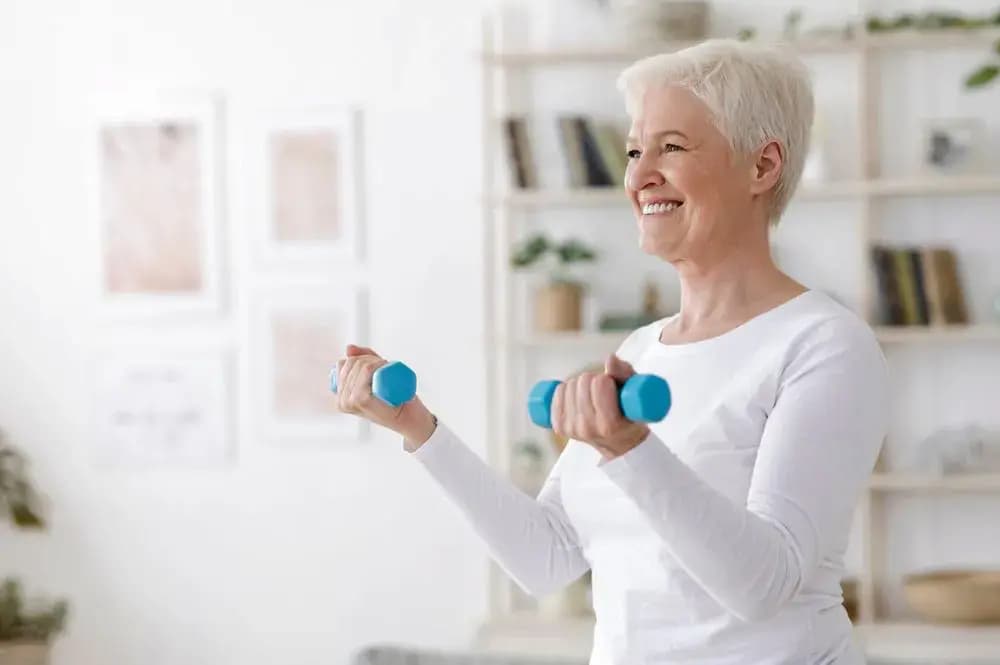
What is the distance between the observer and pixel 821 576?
1.50 metres

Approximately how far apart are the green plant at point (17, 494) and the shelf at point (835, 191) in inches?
67.1

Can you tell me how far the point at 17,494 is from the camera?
4699 mm

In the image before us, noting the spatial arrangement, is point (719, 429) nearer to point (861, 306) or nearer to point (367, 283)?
point (861, 306)

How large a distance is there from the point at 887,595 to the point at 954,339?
758 mm

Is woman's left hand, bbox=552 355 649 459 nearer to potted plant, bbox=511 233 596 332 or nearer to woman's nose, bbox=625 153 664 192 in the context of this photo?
woman's nose, bbox=625 153 664 192

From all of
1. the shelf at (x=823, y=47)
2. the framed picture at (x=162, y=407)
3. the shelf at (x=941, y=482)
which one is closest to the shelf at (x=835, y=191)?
the shelf at (x=823, y=47)

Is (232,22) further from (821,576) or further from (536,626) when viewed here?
(821,576)

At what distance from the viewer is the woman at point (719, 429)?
135cm

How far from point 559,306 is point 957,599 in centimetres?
131

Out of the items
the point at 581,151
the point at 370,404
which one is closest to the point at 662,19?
the point at 581,151

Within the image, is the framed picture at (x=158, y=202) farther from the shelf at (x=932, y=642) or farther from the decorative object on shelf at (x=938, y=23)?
the shelf at (x=932, y=642)

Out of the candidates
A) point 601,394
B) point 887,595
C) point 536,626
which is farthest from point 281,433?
point 601,394

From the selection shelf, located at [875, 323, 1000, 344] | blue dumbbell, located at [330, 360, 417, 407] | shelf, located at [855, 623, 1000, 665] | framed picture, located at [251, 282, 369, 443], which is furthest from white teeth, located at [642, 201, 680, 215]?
framed picture, located at [251, 282, 369, 443]

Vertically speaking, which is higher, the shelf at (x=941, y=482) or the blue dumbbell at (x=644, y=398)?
the blue dumbbell at (x=644, y=398)
